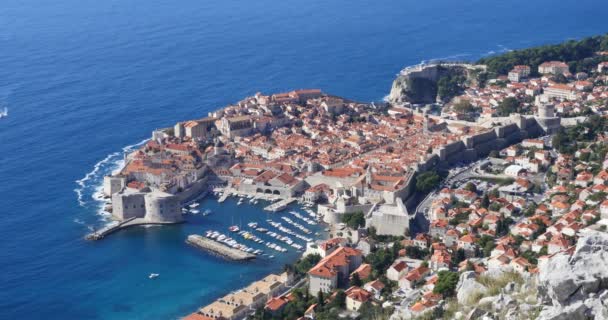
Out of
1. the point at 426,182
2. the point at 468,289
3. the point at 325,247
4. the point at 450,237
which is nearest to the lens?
the point at 468,289

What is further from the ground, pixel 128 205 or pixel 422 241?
pixel 128 205

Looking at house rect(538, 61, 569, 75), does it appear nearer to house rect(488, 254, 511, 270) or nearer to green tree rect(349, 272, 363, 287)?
house rect(488, 254, 511, 270)

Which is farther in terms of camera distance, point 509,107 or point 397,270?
point 509,107

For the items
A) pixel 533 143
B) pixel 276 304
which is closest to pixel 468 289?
pixel 276 304

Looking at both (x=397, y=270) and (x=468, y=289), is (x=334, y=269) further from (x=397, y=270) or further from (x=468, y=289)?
(x=468, y=289)

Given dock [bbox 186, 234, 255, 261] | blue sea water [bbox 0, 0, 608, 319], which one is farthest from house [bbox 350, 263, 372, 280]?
dock [bbox 186, 234, 255, 261]

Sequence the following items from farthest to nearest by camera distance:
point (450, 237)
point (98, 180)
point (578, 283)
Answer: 1. point (98, 180)
2. point (450, 237)
3. point (578, 283)

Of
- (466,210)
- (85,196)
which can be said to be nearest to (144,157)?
(85,196)

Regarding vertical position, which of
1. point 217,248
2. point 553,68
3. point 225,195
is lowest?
point 217,248
